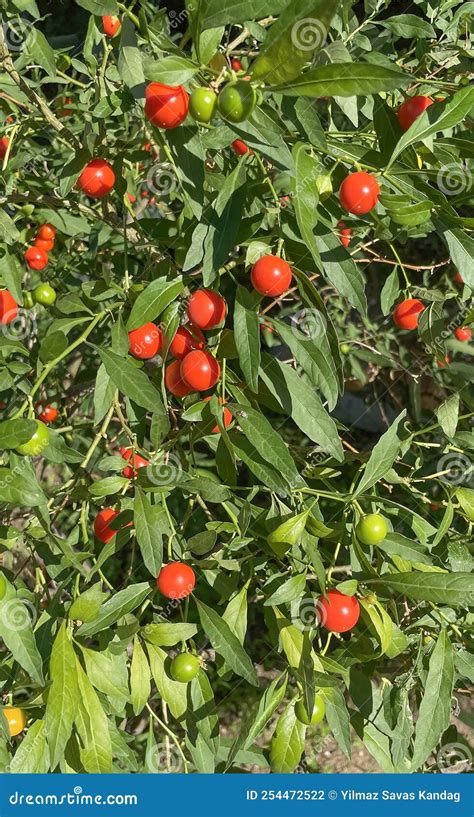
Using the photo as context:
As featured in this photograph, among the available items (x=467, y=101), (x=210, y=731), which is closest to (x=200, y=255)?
(x=467, y=101)

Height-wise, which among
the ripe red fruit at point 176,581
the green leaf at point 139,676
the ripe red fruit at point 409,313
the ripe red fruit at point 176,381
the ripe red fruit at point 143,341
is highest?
the ripe red fruit at point 143,341

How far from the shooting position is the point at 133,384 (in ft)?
4.43

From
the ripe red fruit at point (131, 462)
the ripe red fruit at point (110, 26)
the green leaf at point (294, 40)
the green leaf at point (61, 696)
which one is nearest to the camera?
the green leaf at point (294, 40)

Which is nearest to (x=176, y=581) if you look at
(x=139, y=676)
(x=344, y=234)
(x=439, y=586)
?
(x=139, y=676)

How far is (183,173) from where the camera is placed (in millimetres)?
1152

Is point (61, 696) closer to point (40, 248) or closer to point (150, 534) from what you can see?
point (150, 534)

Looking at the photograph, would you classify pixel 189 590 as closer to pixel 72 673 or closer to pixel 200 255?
pixel 72 673

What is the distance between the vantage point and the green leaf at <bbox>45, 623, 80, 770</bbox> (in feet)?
4.33

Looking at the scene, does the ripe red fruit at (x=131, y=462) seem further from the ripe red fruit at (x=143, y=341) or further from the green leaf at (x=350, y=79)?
the green leaf at (x=350, y=79)

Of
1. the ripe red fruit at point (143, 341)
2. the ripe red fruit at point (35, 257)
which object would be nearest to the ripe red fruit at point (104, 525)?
the ripe red fruit at point (143, 341)

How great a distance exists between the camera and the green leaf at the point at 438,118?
45.2 inches

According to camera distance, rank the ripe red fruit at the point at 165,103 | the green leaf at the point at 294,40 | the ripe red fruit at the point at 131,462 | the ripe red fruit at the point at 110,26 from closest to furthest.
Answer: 1. the green leaf at the point at 294,40
2. the ripe red fruit at the point at 165,103
3. the ripe red fruit at the point at 131,462
4. the ripe red fruit at the point at 110,26

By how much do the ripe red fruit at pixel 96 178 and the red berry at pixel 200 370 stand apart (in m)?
0.48

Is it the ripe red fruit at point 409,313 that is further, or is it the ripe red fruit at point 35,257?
the ripe red fruit at point 35,257
